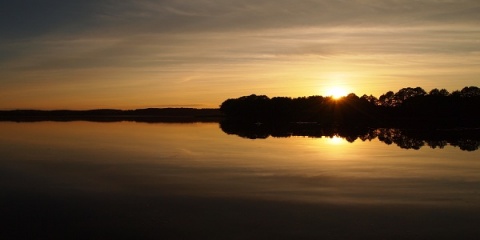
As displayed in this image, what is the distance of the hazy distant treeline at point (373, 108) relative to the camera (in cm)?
8356

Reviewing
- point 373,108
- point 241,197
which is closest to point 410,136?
point 241,197

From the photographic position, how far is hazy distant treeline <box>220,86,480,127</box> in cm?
8356

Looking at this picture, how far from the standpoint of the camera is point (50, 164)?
22312mm

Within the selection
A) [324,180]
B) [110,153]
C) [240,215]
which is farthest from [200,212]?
[110,153]

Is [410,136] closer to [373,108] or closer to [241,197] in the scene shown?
[241,197]

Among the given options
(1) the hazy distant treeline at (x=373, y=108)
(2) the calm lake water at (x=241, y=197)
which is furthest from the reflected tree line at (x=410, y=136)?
(1) the hazy distant treeline at (x=373, y=108)

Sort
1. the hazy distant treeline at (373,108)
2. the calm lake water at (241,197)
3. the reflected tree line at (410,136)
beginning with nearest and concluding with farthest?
the calm lake water at (241,197)
the reflected tree line at (410,136)
the hazy distant treeline at (373,108)

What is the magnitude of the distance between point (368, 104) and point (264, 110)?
29612mm

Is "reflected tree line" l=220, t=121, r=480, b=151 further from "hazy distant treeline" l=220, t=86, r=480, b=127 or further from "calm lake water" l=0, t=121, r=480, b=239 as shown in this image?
"hazy distant treeline" l=220, t=86, r=480, b=127

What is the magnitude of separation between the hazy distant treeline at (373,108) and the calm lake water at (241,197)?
2004 inches

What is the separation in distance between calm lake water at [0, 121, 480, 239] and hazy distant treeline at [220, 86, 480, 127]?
2004 inches

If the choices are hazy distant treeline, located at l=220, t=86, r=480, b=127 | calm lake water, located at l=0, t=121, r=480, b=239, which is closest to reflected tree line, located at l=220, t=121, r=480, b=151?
calm lake water, located at l=0, t=121, r=480, b=239

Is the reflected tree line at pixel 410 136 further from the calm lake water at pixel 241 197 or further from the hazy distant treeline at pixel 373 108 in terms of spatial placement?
the hazy distant treeline at pixel 373 108

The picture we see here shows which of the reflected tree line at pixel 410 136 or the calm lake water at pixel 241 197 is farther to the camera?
the reflected tree line at pixel 410 136
